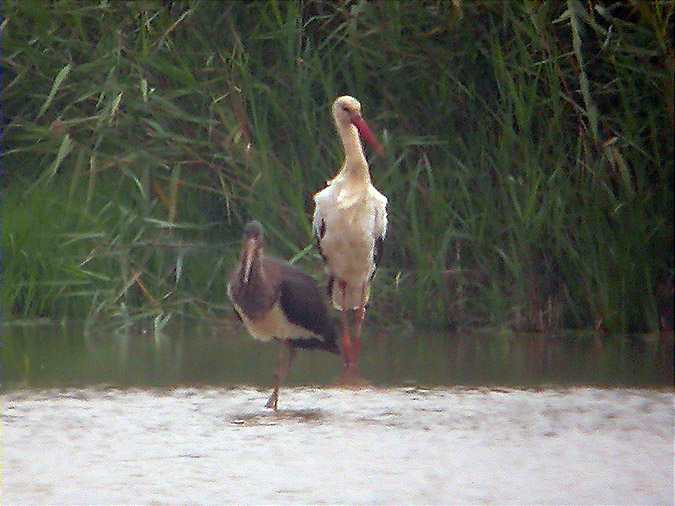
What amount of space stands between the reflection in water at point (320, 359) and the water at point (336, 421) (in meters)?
0.02

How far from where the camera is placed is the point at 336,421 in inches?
262

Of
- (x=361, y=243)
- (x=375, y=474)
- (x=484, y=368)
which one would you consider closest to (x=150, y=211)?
(x=361, y=243)

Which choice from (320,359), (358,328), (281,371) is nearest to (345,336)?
(358,328)

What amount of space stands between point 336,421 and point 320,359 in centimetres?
196

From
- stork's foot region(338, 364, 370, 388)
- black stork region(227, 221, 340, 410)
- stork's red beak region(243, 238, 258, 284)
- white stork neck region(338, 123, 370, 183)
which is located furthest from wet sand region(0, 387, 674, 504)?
white stork neck region(338, 123, 370, 183)

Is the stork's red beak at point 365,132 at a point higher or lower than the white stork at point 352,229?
higher

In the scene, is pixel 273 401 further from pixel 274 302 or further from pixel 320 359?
pixel 320 359

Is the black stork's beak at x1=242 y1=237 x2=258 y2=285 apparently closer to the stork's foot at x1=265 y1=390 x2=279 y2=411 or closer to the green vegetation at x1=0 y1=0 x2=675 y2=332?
the stork's foot at x1=265 y1=390 x2=279 y2=411

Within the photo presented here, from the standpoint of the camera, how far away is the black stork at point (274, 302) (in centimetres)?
748

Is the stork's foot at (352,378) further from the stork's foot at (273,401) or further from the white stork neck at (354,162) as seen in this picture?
the white stork neck at (354,162)

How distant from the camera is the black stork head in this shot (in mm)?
7465

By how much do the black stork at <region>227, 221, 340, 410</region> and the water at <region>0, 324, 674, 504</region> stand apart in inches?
7.3

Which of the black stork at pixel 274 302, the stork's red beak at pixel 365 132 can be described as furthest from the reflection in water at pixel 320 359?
the stork's red beak at pixel 365 132

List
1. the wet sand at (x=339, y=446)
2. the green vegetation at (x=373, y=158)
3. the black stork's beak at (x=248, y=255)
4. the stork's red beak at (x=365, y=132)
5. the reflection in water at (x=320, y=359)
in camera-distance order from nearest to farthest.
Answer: the wet sand at (x=339, y=446), the black stork's beak at (x=248, y=255), the reflection in water at (x=320, y=359), the stork's red beak at (x=365, y=132), the green vegetation at (x=373, y=158)
